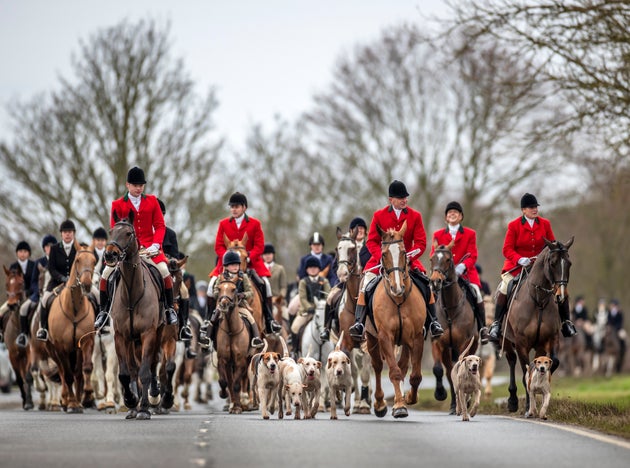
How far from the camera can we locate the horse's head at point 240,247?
69.9ft

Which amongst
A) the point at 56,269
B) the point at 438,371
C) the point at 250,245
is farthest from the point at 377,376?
the point at 56,269

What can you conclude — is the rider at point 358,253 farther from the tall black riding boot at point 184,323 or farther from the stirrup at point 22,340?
the stirrup at point 22,340

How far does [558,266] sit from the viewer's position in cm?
1848

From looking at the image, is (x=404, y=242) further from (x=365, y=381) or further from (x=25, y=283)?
(x=25, y=283)

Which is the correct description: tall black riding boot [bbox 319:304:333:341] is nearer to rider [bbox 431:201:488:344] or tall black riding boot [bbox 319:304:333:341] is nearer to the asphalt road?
rider [bbox 431:201:488:344]

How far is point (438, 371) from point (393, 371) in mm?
2722

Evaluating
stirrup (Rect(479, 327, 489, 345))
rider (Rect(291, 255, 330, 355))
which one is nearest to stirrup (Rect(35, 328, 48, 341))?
rider (Rect(291, 255, 330, 355))

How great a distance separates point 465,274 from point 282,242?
108 ft

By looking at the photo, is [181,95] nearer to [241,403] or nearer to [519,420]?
[241,403]

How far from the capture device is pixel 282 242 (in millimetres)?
54125

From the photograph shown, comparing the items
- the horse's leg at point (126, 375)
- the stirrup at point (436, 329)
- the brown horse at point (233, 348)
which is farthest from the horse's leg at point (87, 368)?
the stirrup at point (436, 329)

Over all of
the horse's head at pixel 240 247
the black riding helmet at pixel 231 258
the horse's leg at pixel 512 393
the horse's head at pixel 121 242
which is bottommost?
the horse's leg at pixel 512 393

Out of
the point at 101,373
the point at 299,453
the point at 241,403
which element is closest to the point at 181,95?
the point at 101,373

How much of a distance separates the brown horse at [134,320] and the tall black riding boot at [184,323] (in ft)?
7.50
